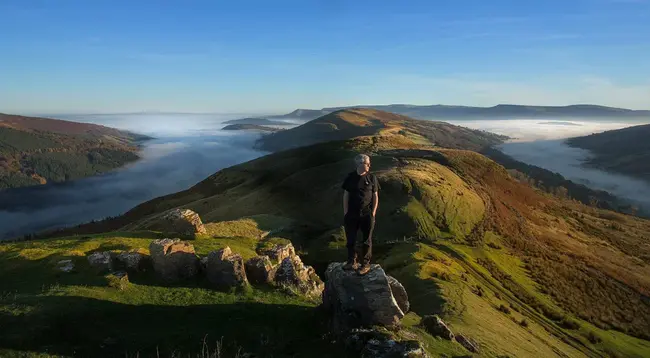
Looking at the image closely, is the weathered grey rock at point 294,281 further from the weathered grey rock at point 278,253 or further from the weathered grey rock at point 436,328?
the weathered grey rock at point 436,328

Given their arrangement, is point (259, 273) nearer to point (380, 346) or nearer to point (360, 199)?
point (360, 199)

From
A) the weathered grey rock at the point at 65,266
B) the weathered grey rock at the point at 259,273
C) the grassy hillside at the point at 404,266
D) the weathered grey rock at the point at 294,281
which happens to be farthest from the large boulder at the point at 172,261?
the weathered grey rock at the point at 294,281

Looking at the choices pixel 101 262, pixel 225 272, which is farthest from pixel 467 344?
pixel 101 262

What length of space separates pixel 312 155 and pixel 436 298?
7908cm

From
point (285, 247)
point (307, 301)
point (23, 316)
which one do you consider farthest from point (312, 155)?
point (23, 316)

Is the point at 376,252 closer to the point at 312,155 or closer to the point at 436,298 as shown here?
the point at 436,298

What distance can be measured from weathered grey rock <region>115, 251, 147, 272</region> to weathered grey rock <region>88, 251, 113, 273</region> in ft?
1.50

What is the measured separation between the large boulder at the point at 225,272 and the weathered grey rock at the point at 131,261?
12.4 ft

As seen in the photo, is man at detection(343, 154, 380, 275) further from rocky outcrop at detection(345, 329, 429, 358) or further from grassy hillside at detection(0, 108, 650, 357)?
grassy hillside at detection(0, 108, 650, 357)

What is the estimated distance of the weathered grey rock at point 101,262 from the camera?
2280 cm

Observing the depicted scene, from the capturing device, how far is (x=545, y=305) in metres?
45.3

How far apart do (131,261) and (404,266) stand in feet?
98.1

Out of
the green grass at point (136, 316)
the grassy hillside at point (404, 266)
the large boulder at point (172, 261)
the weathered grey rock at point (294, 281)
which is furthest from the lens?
the weathered grey rock at point (294, 281)

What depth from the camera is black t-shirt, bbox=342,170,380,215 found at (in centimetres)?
1748
